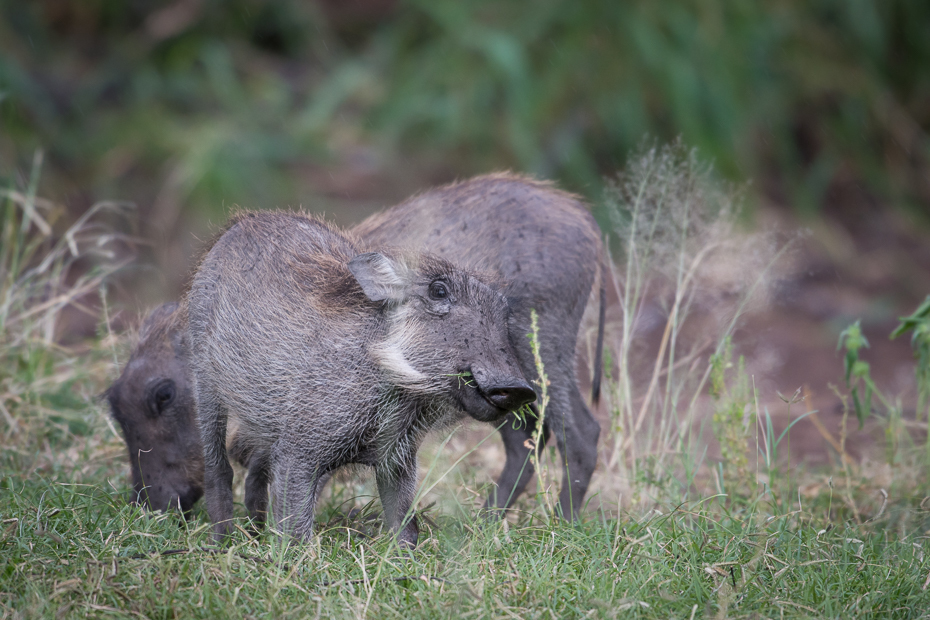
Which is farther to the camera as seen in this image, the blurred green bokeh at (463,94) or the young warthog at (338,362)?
the blurred green bokeh at (463,94)

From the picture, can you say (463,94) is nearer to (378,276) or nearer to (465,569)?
(378,276)

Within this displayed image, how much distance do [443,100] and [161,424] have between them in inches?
223

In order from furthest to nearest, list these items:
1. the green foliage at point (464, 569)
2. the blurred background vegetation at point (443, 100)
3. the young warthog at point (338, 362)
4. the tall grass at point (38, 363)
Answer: the blurred background vegetation at point (443, 100) → the tall grass at point (38, 363) → the young warthog at point (338, 362) → the green foliage at point (464, 569)

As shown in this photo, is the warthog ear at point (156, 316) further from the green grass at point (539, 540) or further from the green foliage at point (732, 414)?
the green foliage at point (732, 414)

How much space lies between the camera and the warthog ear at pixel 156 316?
4071mm

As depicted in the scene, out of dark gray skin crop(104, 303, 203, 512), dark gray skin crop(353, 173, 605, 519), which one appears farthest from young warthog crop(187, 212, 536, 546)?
dark gray skin crop(353, 173, 605, 519)

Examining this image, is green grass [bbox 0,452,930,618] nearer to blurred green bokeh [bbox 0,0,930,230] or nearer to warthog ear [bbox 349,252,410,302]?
warthog ear [bbox 349,252,410,302]

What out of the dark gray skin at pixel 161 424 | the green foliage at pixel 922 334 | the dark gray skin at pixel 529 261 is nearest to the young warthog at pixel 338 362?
the dark gray skin at pixel 161 424

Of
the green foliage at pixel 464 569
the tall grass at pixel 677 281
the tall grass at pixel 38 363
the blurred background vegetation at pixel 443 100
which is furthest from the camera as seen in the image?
the blurred background vegetation at pixel 443 100

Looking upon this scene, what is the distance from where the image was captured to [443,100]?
29.1ft

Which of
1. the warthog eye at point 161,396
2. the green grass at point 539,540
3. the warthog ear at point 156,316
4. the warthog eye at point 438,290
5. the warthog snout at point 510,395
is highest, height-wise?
the warthog eye at point 438,290

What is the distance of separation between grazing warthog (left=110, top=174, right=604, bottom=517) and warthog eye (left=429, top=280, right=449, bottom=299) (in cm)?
52

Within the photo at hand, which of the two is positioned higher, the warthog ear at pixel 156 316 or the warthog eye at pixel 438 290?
the warthog eye at pixel 438 290

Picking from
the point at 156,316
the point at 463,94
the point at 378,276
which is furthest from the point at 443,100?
the point at 378,276
